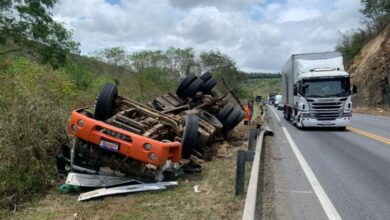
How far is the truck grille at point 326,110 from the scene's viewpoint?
1806cm

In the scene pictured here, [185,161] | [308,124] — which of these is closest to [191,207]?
[185,161]

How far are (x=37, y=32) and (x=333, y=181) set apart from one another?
1366cm

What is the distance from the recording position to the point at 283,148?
41.1 ft

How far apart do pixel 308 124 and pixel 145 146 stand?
13.1 meters

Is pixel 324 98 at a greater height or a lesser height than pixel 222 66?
lesser

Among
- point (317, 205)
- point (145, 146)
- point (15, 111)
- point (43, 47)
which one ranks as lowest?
point (317, 205)

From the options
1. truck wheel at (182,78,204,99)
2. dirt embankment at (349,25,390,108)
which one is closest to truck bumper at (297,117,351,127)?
truck wheel at (182,78,204,99)

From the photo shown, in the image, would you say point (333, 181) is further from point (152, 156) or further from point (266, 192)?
point (152, 156)

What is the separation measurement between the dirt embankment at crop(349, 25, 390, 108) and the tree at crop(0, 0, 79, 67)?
34072 millimetres

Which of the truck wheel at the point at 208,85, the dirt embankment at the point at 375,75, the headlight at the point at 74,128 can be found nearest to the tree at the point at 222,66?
the dirt embankment at the point at 375,75

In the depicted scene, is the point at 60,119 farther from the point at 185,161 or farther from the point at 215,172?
the point at 215,172

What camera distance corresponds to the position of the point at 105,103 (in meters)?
8.44

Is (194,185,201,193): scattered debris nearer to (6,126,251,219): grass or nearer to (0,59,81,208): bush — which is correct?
A: (6,126,251,219): grass

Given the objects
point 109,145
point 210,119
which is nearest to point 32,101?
point 109,145
